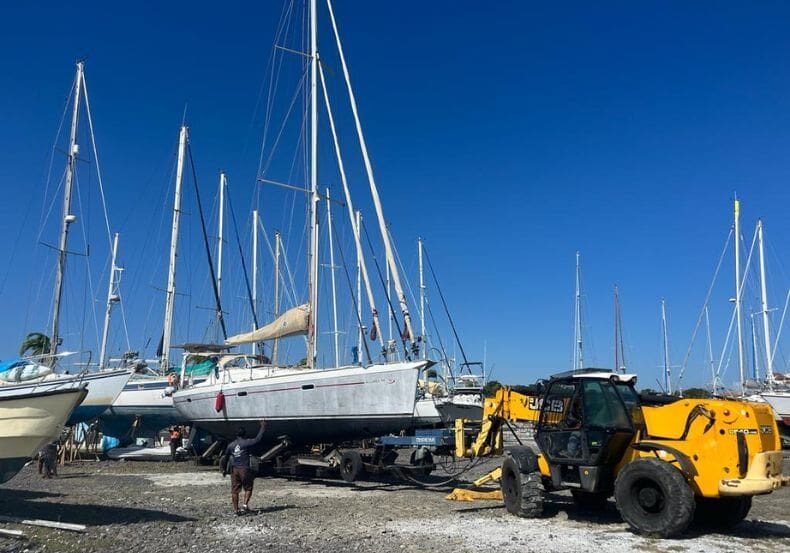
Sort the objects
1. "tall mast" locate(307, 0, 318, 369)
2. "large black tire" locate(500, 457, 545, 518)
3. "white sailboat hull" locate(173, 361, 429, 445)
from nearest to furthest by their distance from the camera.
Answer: "large black tire" locate(500, 457, 545, 518) → "white sailboat hull" locate(173, 361, 429, 445) → "tall mast" locate(307, 0, 318, 369)

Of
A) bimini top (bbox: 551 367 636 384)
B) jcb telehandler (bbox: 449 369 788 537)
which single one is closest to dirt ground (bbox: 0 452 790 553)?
jcb telehandler (bbox: 449 369 788 537)

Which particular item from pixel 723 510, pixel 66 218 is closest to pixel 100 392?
pixel 66 218

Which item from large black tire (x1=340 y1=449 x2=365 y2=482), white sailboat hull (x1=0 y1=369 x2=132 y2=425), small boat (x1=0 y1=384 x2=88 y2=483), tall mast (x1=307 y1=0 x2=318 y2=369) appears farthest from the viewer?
white sailboat hull (x1=0 y1=369 x2=132 y2=425)

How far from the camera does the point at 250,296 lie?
32.9 m

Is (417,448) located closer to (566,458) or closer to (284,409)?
(284,409)

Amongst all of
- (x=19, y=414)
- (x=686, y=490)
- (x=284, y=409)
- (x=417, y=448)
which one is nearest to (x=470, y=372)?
(x=417, y=448)

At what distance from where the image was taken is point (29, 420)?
440 inches

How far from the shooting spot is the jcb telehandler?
8.76 metres

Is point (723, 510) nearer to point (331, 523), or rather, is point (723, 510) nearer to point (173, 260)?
point (331, 523)

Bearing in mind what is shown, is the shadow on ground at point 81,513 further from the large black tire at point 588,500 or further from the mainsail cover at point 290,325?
the mainsail cover at point 290,325

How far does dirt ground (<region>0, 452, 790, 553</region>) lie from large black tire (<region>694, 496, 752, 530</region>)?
202 millimetres

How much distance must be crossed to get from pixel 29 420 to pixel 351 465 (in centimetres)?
703

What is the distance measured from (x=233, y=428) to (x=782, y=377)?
27.2 m

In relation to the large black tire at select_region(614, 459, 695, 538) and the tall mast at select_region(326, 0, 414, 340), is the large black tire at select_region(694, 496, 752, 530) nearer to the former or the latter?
the large black tire at select_region(614, 459, 695, 538)
